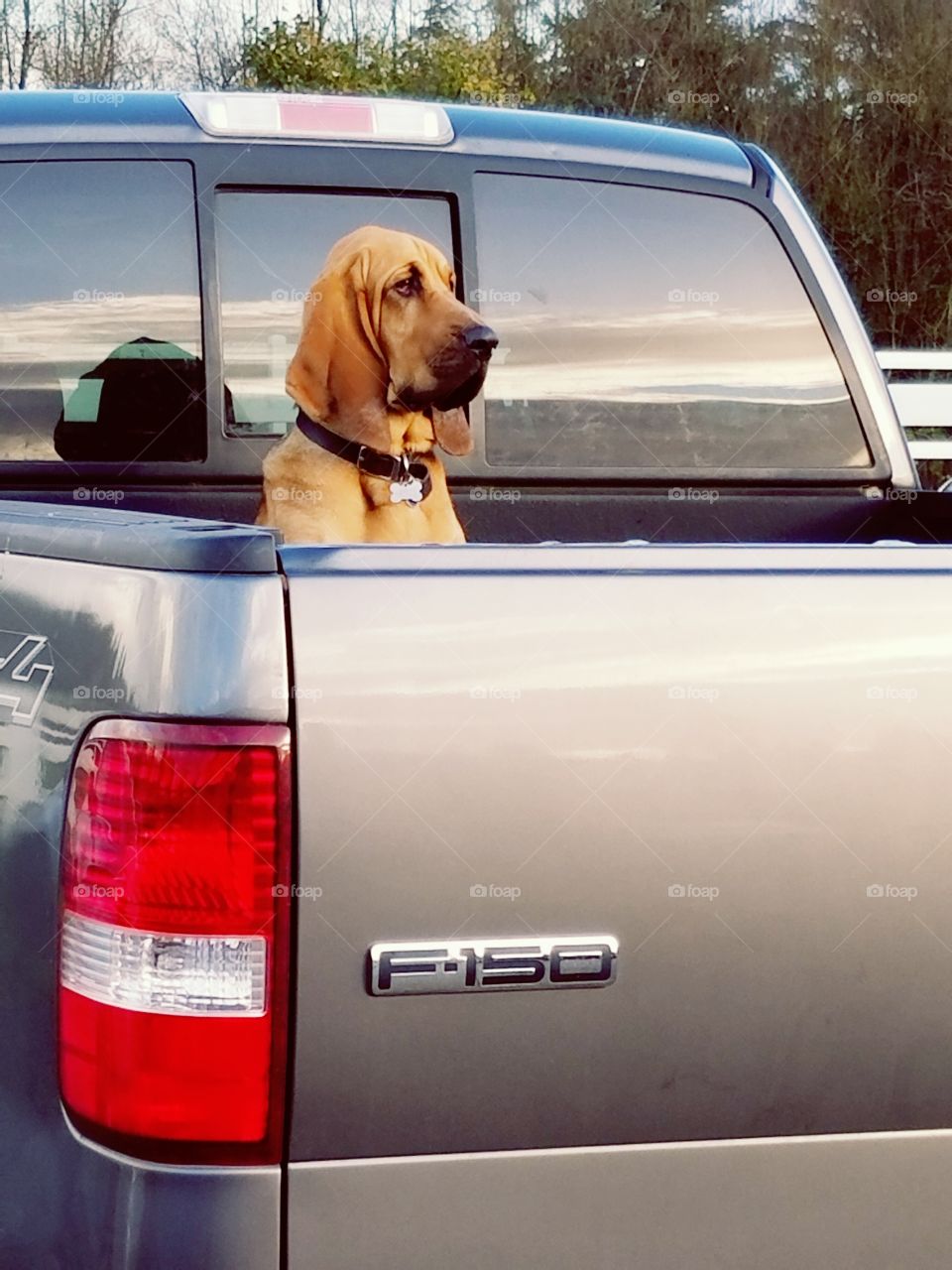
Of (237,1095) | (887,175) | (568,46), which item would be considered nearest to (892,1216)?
(237,1095)

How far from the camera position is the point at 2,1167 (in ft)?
5.75

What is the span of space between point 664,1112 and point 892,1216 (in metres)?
0.30

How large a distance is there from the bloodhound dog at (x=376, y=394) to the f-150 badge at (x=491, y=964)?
1.98 metres

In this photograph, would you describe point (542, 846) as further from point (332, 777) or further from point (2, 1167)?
point (2, 1167)
